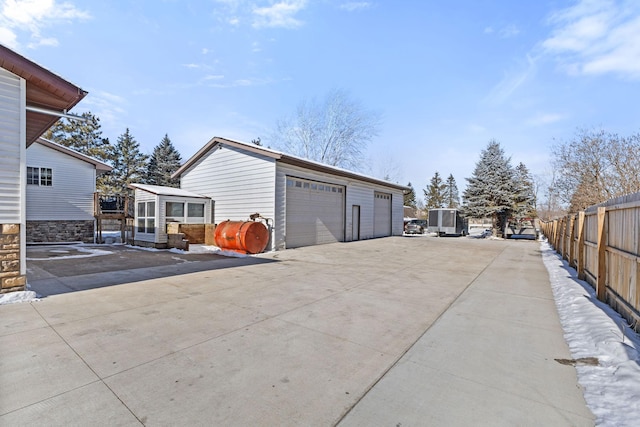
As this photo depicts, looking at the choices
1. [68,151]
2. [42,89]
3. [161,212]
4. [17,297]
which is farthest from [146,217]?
[17,297]

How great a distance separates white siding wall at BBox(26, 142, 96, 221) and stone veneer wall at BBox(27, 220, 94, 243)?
0.92 ft

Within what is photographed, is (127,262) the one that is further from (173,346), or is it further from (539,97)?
(539,97)

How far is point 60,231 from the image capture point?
15.8 metres

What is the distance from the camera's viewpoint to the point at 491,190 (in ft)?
78.3

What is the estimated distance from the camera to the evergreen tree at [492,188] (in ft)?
77.6

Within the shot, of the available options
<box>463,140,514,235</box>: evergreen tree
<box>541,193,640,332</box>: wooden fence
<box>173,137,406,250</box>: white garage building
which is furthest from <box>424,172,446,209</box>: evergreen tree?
<box>541,193,640,332</box>: wooden fence

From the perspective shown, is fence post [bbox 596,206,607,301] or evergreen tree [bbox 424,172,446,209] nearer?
fence post [bbox 596,206,607,301]

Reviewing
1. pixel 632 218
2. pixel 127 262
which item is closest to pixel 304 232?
pixel 127 262

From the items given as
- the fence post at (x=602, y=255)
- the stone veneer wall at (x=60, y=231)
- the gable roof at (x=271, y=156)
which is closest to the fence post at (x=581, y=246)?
the fence post at (x=602, y=255)

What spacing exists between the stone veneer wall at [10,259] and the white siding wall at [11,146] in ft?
0.56

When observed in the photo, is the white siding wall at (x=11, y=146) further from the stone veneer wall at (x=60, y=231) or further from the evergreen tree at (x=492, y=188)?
the evergreen tree at (x=492, y=188)

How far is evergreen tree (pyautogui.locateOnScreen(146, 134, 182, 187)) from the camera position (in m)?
37.9

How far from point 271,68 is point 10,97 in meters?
15.5

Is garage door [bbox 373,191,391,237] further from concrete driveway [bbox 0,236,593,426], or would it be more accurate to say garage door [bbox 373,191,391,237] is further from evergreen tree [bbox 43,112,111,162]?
evergreen tree [bbox 43,112,111,162]
